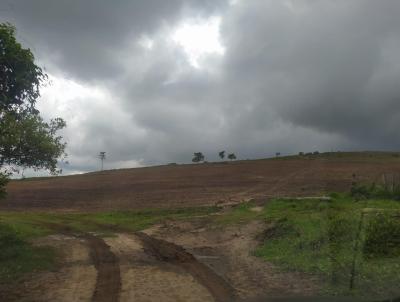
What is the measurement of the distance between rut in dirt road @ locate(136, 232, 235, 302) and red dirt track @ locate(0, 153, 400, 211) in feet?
43.4

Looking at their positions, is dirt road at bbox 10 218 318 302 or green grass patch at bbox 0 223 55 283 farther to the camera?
green grass patch at bbox 0 223 55 283

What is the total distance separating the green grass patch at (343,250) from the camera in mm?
11375

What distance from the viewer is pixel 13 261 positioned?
50.3 ft


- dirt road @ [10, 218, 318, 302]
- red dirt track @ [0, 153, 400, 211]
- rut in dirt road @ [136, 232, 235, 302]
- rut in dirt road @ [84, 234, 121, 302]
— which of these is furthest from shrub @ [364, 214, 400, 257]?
red dirt track @ [0, 153, 400, 211]

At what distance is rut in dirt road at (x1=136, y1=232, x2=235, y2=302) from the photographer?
448 inches

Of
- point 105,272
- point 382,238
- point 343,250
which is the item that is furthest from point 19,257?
point 382,238

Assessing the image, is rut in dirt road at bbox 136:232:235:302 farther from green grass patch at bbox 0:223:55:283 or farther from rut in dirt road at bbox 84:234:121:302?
green grass patch at bbox 0:223:55:283

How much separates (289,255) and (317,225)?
3.01 m

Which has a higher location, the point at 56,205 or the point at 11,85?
the point at 11,85

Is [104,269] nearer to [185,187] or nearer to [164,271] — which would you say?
[164,271]

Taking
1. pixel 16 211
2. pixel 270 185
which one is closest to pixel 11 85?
pixel 16 211

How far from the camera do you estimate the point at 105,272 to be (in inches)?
542

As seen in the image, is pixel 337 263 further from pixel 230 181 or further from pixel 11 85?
pixel 230 181

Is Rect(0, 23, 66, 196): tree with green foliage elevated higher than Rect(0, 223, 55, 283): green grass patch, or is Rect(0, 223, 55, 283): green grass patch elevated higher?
Rect(0, 23, 66, 196): tree with green foliage
